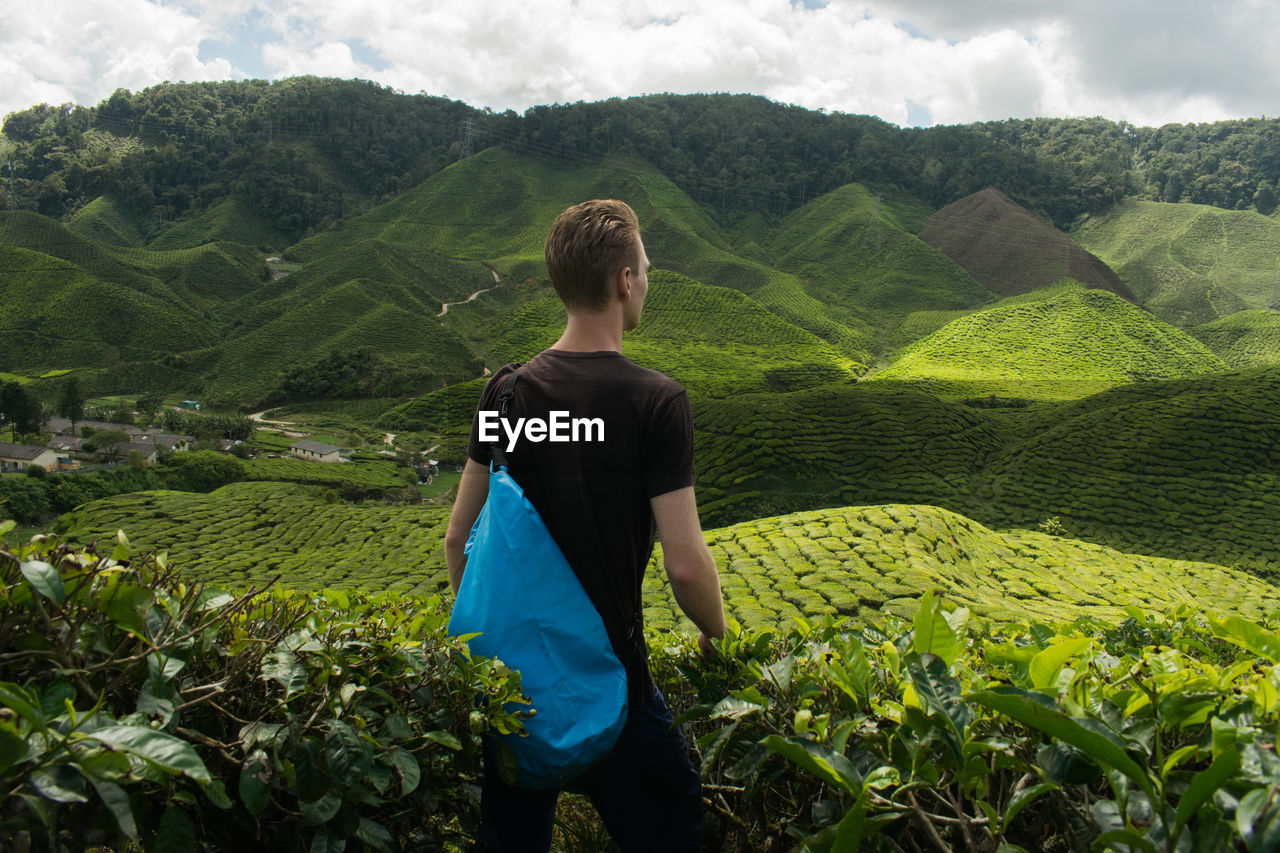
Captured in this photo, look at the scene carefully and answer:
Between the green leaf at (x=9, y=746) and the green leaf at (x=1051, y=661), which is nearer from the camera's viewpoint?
the green leaf at (x=9, y=746)

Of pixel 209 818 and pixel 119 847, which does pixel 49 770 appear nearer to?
pixel 119 847

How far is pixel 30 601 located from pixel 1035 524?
15.9 metres

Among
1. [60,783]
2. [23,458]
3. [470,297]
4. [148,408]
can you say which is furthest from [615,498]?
[470,297]

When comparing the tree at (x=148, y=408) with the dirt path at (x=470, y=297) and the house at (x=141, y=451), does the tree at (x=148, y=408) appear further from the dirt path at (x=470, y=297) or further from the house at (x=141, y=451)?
the dirt path at (x=470, y=297)

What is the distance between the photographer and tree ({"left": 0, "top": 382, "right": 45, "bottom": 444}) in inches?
1166

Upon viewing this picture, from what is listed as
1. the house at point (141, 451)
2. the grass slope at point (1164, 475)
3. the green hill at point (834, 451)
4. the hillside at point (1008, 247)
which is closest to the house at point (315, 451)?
the house at point (141, 451)

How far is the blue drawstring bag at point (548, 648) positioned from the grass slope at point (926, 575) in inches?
213

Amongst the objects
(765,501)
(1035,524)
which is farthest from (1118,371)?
(765,501)

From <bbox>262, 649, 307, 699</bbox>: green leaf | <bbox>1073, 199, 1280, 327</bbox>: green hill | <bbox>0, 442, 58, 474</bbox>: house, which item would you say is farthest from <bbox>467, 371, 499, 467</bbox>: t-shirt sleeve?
<bbox>1073, 199, 1280, 327</bbox>: green hill

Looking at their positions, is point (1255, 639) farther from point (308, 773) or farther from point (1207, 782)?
point (308, 773)

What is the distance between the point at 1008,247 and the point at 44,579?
63.8 metres

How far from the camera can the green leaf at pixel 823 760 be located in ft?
3.57

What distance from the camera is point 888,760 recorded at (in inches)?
49.0

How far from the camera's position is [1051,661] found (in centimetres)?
Result: 119
